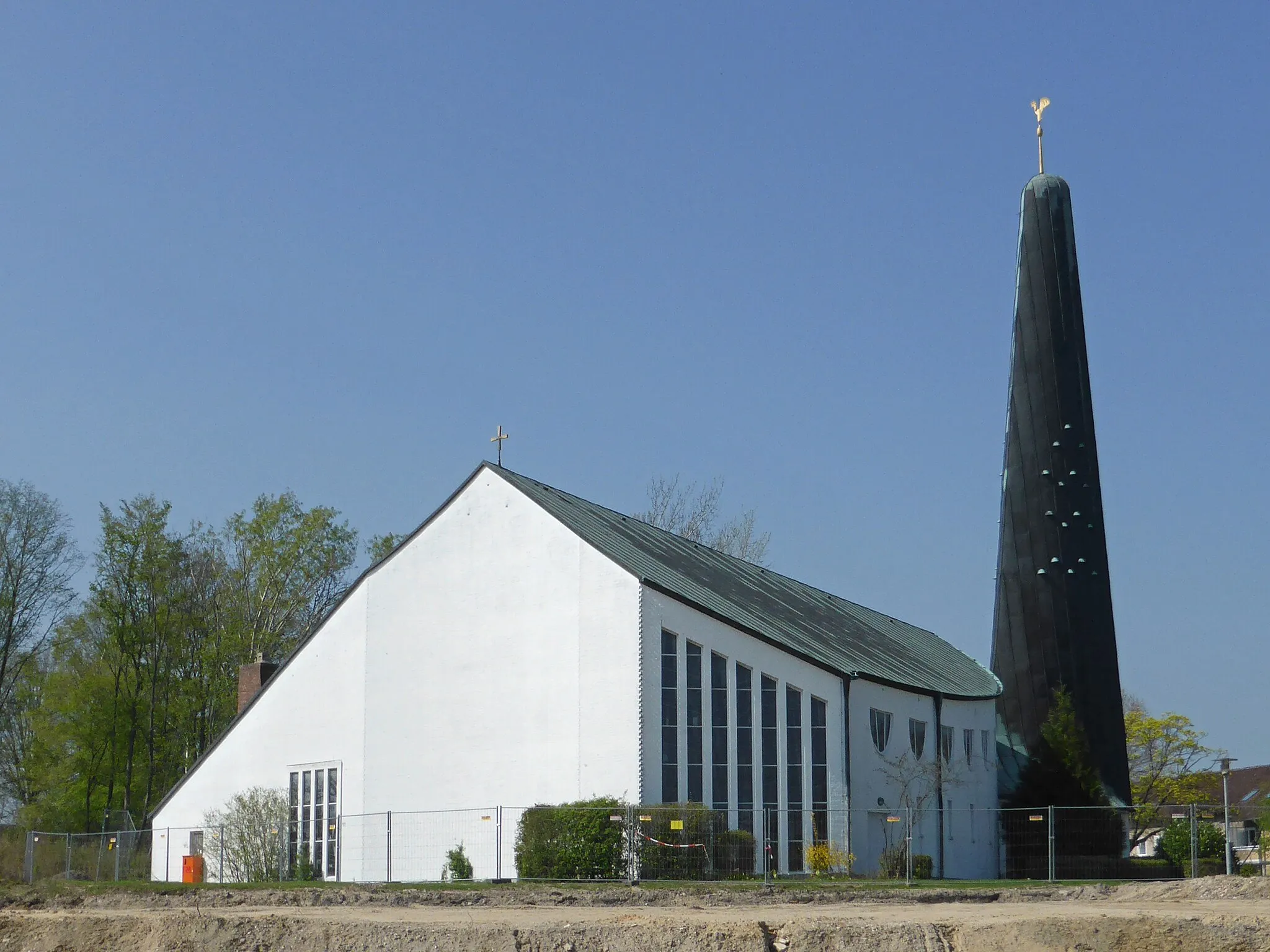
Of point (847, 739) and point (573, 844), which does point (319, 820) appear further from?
point (847, 739)

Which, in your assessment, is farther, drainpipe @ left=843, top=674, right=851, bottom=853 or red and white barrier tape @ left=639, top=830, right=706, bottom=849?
drainpipe @ left=843, top=674, right=851, bottom=853

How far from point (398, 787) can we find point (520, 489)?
748cm

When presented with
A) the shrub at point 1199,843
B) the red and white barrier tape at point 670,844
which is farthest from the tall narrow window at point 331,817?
the shrub at point 1199,843

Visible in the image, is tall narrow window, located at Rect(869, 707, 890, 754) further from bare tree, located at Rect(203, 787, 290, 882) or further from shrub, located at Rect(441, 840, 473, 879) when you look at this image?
bare tree, located at Rect(203, 787, 290, 882)

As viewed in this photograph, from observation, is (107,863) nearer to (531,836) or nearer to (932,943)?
(531,836)

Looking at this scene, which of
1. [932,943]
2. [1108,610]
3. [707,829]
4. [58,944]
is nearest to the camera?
[932,943]

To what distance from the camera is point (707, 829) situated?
28.0 metres

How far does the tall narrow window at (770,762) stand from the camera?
1188 inches

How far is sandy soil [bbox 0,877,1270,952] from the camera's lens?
18.0 m

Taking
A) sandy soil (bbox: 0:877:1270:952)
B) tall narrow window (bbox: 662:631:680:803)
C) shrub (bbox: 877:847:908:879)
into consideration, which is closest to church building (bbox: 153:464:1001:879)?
tall narrow window (bbox: 662:631:680:803)

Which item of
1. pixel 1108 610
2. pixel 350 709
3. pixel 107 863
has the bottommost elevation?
pixel 107 863

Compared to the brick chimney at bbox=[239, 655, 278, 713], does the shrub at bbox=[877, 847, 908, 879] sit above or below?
below

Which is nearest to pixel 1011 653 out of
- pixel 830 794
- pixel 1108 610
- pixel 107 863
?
pixel 1108 610

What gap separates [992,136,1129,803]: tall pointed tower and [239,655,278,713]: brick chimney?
74.5 ft
